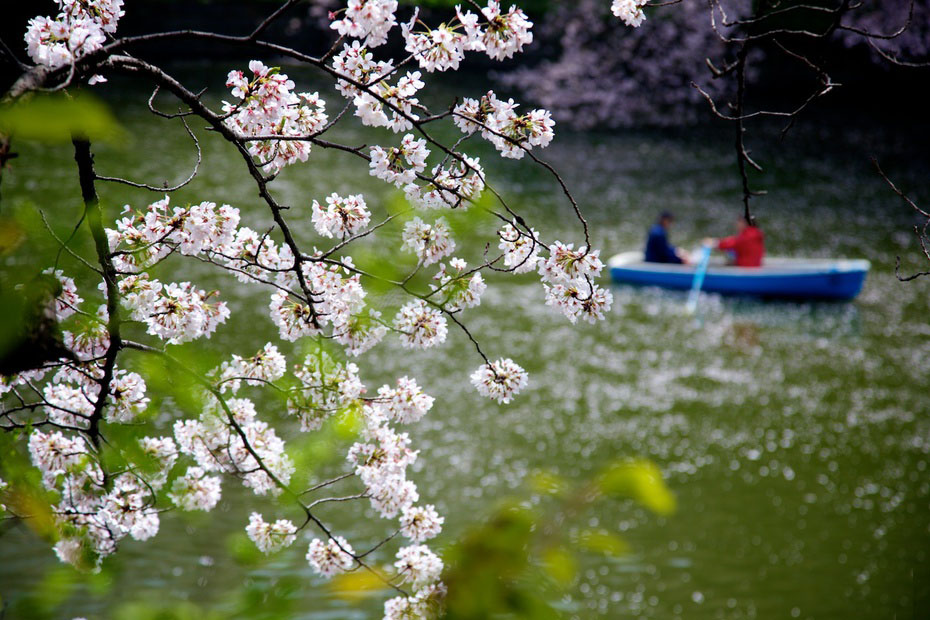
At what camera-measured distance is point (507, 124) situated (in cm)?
266

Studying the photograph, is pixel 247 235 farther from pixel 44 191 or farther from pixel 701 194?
pixel 701 194

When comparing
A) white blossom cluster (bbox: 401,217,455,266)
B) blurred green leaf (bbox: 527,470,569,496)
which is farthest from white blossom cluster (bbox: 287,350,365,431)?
blurred green leaf (bbox: 527,470,569,496)

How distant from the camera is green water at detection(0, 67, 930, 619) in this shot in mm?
6309

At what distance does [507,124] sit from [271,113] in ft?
2.11

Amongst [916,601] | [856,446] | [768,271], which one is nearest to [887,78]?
[768,271]

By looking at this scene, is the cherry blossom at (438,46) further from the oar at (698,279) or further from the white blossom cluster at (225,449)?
the oar at (698,279)

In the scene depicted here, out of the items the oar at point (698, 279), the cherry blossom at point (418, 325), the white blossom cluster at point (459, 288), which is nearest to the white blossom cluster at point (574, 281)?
the white blossom cluster at point (459, 288)

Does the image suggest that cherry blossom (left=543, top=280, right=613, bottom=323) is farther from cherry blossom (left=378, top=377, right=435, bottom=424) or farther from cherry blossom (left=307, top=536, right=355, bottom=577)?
cherry blossom (left=307, top=536, right=355, bottom=577)

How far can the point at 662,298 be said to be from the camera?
12.2 m

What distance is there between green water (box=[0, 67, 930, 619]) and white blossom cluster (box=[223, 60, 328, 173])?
100 centimetres

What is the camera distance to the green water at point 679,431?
6309mm

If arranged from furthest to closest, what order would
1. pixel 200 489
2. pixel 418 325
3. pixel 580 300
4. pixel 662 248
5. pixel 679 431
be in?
pixel 662 248
pixel 679 431
pixel 200 489
pixel 418 325
pixel 580 300

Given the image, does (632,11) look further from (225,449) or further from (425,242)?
(225,449)

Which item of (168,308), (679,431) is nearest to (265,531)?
(168,308)
